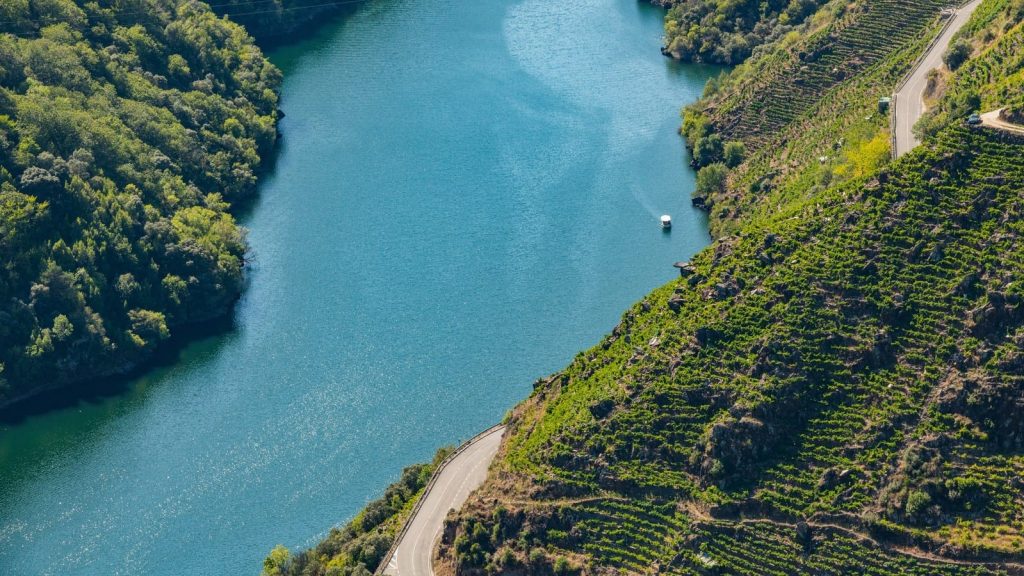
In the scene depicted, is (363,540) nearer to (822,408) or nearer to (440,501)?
(440,501)

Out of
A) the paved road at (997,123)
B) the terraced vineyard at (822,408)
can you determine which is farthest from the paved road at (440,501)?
the paved road at (997,123)

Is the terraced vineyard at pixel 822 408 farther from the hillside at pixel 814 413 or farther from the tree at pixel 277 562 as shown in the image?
the tree at pixel 277 562

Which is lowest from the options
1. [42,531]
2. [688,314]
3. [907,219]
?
[42,531]

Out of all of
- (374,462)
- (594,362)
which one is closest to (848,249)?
(594,362)

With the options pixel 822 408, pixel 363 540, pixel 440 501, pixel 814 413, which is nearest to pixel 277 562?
pixel 363 540

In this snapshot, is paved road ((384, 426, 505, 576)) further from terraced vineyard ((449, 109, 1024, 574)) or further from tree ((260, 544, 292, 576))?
tree ((260, 544, 292, 576))

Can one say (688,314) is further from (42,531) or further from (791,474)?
(42,531)

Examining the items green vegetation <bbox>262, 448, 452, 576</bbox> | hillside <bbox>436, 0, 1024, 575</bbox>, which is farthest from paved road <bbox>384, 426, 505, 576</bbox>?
hillside <bbox>436, 0, 1024, 575</bbox>
